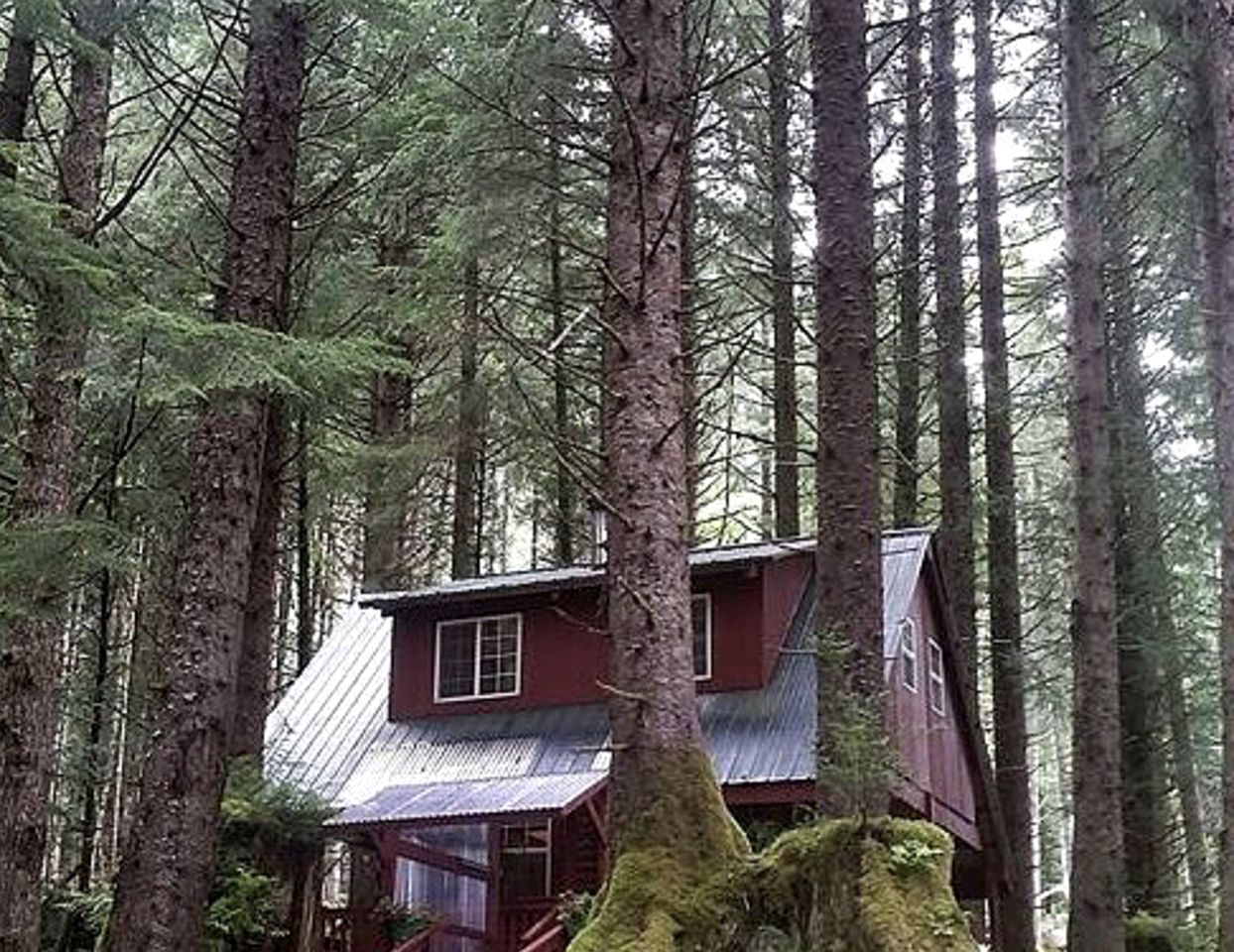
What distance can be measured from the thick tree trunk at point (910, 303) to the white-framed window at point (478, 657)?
5.51 meters

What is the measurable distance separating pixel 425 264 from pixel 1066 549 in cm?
1041

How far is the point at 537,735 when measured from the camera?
54.5 feet

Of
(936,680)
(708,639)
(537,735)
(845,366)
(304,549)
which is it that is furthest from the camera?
(304,549)

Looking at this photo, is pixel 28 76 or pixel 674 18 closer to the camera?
pixel 674 18

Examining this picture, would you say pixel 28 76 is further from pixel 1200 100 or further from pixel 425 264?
pixel 1200 100

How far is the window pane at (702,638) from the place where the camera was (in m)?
16.4

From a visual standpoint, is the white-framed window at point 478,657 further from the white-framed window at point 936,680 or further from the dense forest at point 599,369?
the white-framed window at point 936,680

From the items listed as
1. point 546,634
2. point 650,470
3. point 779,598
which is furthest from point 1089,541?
point 546,634

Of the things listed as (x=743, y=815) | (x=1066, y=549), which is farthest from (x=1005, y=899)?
(x=1066, y=549)

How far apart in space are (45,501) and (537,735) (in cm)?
815

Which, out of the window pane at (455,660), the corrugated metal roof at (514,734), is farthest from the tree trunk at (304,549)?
the window pane at (455,660)

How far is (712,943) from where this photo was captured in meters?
5.42

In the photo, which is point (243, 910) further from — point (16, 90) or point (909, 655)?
point (909, 655)

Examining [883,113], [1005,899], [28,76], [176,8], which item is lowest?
[1005,899]
